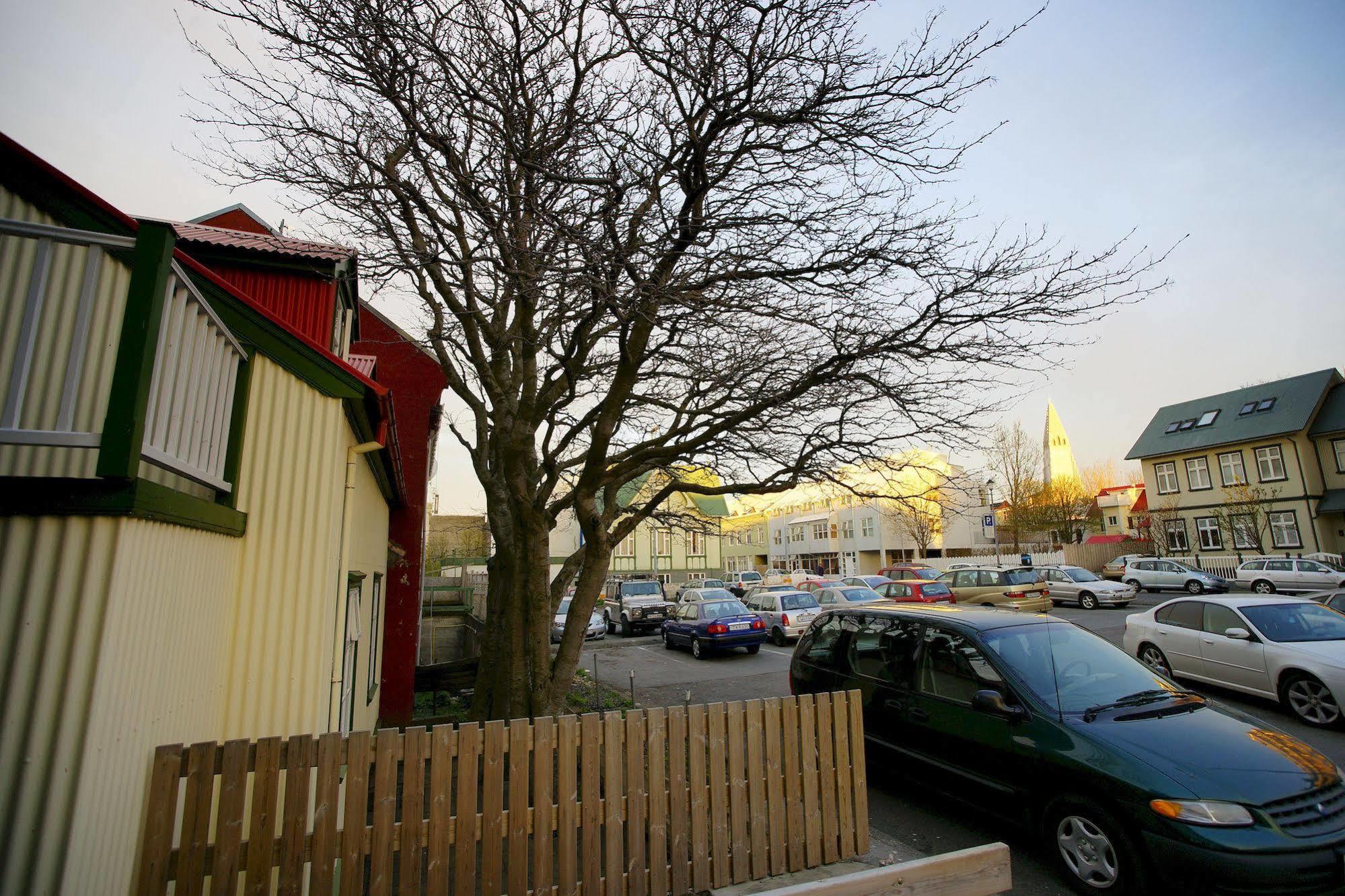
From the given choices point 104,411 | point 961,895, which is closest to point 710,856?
point 961,895

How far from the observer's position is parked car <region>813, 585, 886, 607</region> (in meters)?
19.7

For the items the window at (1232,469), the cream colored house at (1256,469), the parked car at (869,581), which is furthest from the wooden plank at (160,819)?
the window at (1232,469)

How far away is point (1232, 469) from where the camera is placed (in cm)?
3550

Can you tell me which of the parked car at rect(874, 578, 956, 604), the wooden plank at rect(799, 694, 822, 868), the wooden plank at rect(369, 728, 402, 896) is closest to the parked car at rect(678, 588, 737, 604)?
the parked car at rect(874, 578, 956, 604)

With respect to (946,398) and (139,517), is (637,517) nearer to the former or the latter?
(946,398)

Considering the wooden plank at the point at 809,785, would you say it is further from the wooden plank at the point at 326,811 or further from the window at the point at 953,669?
the wooden plank at the point at 326,811

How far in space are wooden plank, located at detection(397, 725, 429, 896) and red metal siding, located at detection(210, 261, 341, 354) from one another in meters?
5.46

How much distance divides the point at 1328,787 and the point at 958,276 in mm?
5611

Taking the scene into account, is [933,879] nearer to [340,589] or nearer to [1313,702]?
[340,589]

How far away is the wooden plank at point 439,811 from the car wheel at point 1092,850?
4.01 m

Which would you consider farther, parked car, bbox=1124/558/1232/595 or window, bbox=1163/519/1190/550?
window, bbox=1163/519/1190/550

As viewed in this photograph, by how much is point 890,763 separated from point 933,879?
3.47 meters

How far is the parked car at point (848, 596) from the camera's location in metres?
19.7

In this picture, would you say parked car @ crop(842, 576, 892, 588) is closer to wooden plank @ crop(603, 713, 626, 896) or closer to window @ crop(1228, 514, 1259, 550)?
window @ crop(1228, 514, 1259, 550)
